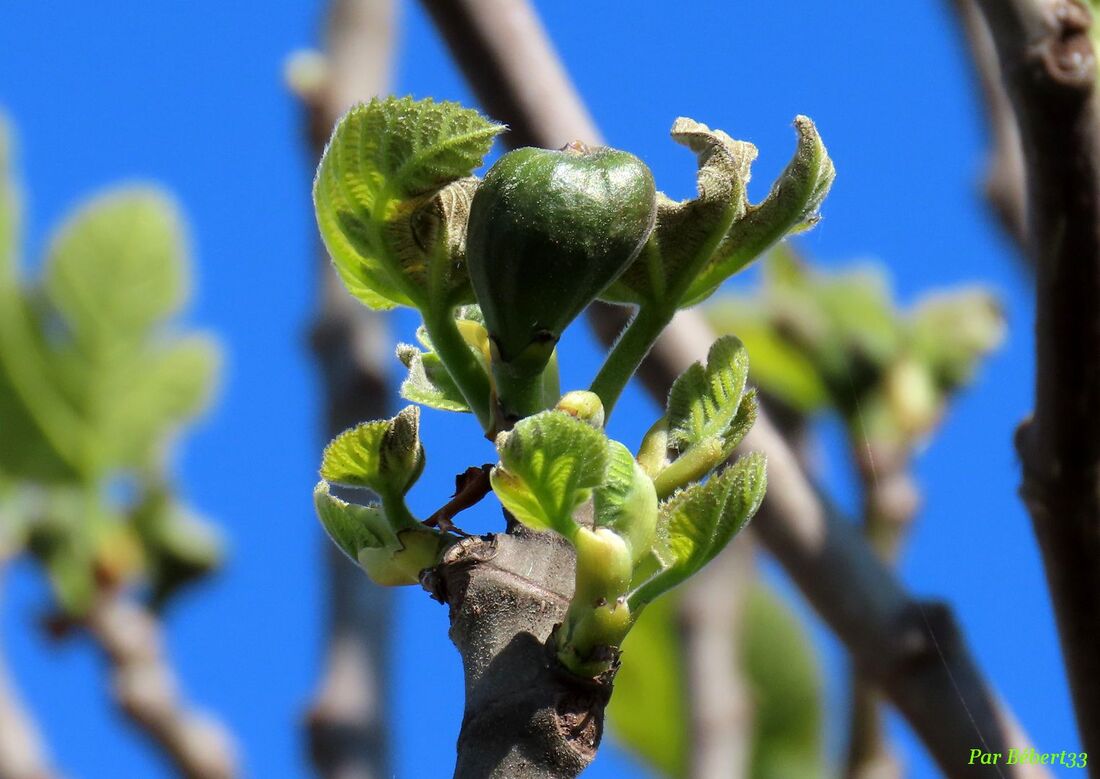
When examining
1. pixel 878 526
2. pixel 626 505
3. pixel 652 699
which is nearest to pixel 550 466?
pixel 626 505

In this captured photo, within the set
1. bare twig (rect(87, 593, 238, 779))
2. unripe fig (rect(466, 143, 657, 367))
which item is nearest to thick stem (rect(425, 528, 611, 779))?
unripe fig (rect(466, 143, 657, 367))

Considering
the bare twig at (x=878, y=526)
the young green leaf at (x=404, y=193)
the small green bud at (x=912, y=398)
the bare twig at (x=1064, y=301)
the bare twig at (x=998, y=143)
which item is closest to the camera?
the young green leaf at (x=404, y=193)

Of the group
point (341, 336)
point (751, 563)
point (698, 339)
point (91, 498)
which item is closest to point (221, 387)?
point (91, 498)

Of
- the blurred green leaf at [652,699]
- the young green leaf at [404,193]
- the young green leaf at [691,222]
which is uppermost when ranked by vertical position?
the blurred green leaf at [652,699]

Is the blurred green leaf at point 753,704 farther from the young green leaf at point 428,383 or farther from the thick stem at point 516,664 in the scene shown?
the thick stem at point 516,664

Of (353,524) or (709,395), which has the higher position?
(709,395)

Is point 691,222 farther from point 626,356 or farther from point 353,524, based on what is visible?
point 353,524

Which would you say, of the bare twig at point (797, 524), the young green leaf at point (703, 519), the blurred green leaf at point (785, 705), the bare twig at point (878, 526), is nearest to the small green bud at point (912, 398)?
the bare twig at point (878, 526)

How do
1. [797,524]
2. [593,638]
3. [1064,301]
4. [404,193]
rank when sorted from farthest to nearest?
[797,524], [1064,301], [404,193], [593,638]
